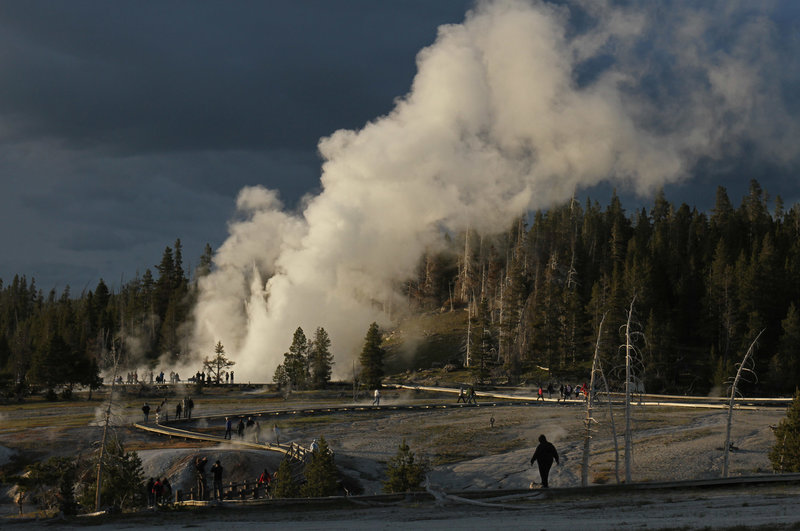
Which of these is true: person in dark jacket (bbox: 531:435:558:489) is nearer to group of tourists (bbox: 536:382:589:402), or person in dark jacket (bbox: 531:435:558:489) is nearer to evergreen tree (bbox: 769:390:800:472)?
evergreen tree (bbox: 769:390:800:472)

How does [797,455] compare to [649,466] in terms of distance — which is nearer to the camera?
[797,455]

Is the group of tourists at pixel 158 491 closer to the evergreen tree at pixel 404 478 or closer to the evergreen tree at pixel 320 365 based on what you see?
the evergreen tree at pixel 404 478

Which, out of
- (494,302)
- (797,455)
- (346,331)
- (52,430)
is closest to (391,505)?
(797,455)

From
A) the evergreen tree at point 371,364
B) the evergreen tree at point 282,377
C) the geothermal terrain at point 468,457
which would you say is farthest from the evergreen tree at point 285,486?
the evergreen tree at point 282,377

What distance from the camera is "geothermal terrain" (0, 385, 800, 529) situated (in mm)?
14883

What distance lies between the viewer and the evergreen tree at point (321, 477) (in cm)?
3061

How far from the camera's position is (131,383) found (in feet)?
334

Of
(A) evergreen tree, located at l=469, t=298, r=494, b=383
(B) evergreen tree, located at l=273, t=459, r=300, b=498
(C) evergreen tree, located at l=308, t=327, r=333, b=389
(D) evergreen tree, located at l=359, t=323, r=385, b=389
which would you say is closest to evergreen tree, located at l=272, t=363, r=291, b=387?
(C) evergreen tree, located at l=308, t=327, r=333, b=389

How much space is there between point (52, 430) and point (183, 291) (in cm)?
9336

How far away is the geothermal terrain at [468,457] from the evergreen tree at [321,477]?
20.4ft

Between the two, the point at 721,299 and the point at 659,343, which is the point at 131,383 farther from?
the point at 721,299

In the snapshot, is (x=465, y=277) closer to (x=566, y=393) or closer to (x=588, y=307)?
(x=588, y=307)

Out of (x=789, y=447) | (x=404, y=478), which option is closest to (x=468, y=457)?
(x=404, y=478)

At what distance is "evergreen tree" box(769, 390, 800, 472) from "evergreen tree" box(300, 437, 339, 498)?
21.6m
